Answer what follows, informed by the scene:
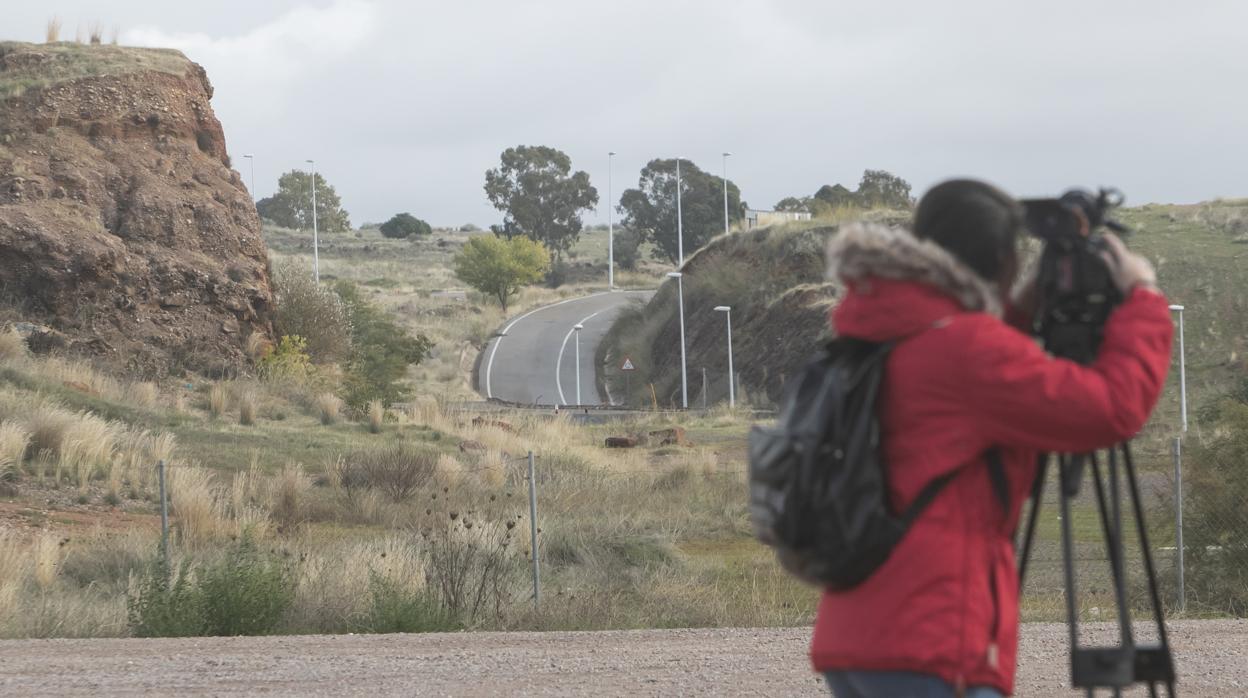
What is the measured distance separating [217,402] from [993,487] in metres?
27.3

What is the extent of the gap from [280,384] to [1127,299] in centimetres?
3062

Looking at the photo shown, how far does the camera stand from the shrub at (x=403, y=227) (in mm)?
125375

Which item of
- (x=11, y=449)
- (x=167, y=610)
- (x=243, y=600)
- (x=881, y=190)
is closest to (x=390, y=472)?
(x=11, y=449)

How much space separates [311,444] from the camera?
25188 millimetres

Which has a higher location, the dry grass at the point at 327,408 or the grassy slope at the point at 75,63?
the grassy slope at the point at 75,63

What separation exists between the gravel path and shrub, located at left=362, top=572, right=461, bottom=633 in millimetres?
589

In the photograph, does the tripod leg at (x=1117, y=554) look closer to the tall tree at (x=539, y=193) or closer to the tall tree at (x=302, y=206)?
the tall tree at (x=539, y=193)

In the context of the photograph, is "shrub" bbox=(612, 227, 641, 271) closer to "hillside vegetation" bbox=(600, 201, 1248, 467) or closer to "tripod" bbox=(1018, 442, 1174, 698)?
"hillside vegetation" bbox=(600, 201, 1248, 467)

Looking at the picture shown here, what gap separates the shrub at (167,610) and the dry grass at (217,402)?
17.5 metres

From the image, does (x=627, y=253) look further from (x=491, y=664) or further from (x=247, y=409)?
(x=491, y=664)

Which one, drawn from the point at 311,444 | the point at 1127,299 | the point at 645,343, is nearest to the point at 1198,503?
the point at 1127,299

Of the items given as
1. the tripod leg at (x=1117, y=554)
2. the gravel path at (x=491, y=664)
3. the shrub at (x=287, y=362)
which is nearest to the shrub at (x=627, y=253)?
the shrub at (x=287, y=362)

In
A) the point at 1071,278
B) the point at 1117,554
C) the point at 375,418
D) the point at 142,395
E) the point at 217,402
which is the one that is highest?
the point at 1071,278

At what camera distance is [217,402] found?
28.4m
